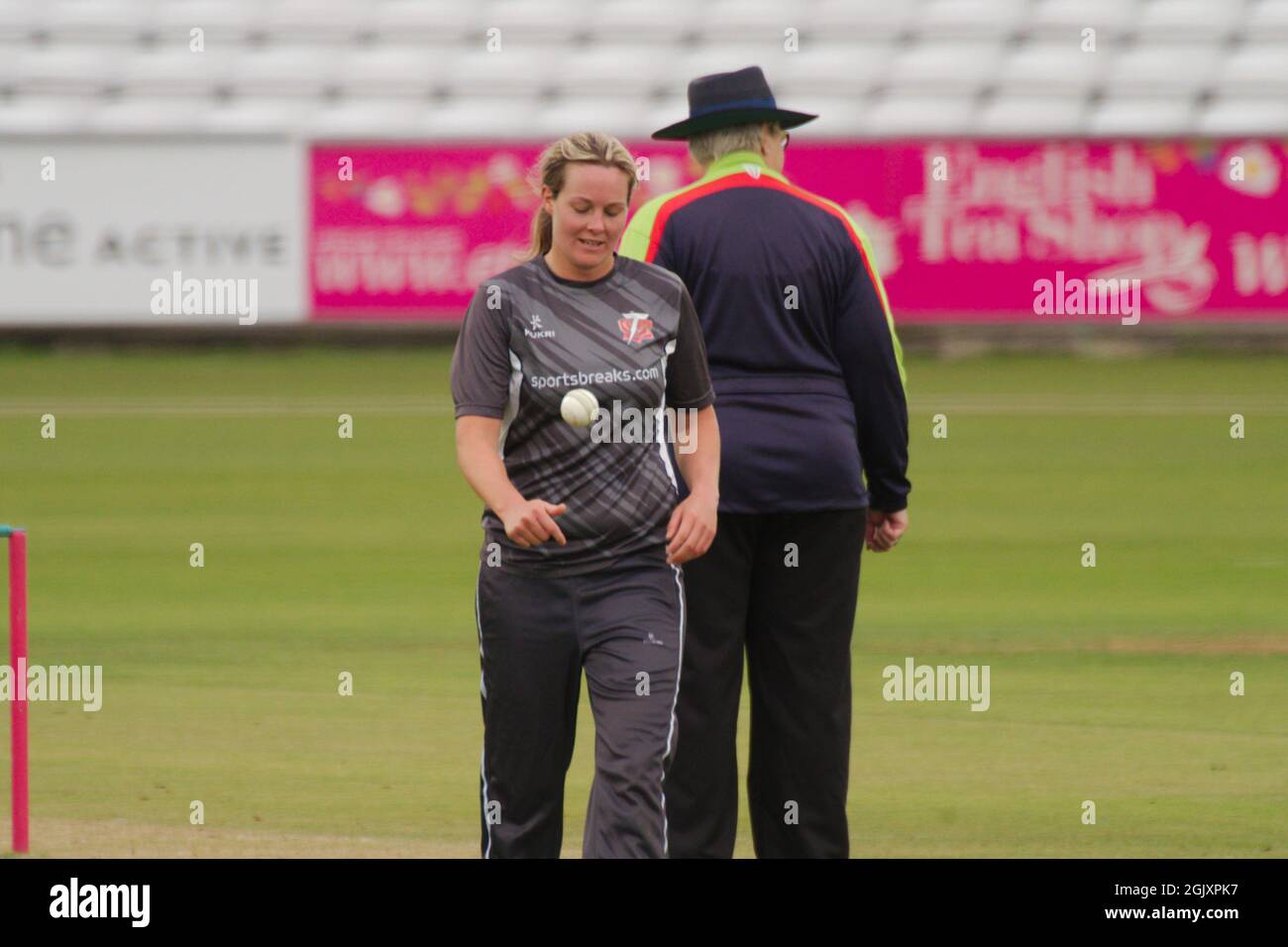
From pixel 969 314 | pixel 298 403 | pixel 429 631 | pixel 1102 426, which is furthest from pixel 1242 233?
pixel 429 631

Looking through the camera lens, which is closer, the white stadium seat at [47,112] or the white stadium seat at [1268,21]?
the white stadium seat at [47,112]

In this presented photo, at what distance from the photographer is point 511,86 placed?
113 feet

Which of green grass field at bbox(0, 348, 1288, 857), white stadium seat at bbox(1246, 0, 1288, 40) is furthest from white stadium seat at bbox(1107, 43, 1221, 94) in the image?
green grass field at bbox(0, 348, 1288, 857)

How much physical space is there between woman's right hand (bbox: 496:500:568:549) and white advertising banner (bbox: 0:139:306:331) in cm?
2247

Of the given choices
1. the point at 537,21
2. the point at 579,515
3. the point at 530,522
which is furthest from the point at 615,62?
the point at 530,522

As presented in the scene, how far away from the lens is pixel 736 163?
5758mm

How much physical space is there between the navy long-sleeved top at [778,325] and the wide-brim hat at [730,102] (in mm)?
140

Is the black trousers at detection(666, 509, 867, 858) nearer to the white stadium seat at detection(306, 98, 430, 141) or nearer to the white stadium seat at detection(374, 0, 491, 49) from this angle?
the white stadium seat at detection(306, 98, 430, 141)

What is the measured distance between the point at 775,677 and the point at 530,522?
44.5 inches

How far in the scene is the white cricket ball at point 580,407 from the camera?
494 cm

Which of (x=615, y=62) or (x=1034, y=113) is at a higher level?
(x=615, y=62)

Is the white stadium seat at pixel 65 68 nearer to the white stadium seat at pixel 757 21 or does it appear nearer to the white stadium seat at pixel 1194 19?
the white stadium seat at pixel 757 21

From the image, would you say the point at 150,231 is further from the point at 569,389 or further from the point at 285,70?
the point at 569,389

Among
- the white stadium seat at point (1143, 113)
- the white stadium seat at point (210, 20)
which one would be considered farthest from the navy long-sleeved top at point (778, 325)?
the white stadium seat at point (210, 20)
